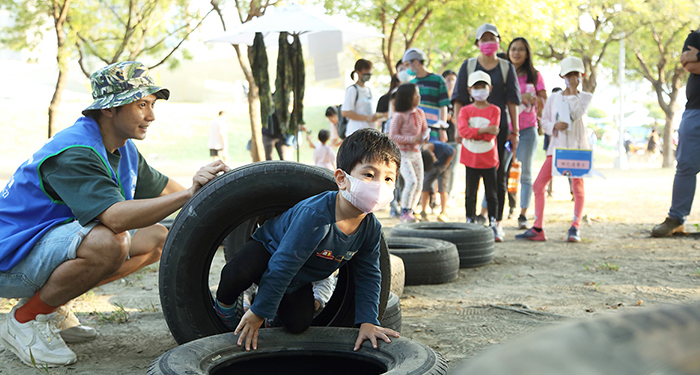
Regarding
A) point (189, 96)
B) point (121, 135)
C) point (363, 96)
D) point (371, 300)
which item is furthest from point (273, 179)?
point (189, 96)

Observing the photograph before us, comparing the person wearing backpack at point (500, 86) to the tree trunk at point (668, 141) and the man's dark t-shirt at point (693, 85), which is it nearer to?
the man's dark t-shirt at point (693, 85)

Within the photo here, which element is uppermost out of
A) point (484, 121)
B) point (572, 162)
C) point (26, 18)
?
point (26, 18)

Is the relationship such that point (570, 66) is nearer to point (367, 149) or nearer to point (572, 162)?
point (572, 162)

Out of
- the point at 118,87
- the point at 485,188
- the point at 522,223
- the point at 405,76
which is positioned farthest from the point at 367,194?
the point at 405,76

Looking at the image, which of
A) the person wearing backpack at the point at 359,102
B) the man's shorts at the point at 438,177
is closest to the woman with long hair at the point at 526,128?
the man's shorts at the point at 438,177

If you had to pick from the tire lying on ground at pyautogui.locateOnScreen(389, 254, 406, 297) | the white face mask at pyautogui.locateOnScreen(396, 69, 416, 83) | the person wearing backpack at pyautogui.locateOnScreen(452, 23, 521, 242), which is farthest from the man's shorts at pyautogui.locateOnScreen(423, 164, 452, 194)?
the tire lying on ground at pyautogui.locateOnScreen(389, 254, 406, 297)

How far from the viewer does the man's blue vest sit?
9.68 ft

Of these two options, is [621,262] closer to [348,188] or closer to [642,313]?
[348,188]

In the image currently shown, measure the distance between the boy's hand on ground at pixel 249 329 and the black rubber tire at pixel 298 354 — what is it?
35 mm

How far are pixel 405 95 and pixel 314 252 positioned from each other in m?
5.36

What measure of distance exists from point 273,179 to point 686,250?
4930 mm

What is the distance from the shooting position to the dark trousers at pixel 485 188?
6656 millimetres

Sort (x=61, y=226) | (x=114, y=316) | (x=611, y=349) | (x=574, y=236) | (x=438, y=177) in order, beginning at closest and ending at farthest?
1. (x=611, y=349)
2. (x=61, y=226)
3. (x=114, y=316)
4. (x=574, y=236)
5. (x=438, y=177)

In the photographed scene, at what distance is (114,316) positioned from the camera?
384 cm
